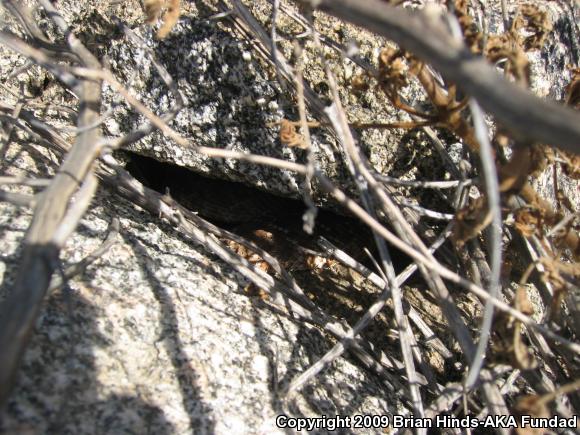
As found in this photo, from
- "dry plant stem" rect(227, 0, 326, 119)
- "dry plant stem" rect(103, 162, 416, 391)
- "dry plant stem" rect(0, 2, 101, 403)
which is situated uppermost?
"dry plant stem" rect(227, 0, 326, 119)

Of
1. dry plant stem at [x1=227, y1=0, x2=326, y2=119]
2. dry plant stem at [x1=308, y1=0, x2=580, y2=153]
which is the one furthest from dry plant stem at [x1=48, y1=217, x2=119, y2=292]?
dry plant stem at [x1=308, y1=0, x2=580, y2=153]

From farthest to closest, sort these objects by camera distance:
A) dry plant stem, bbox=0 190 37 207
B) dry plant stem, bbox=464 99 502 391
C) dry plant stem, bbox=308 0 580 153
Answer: dry plant stem, bbox=0 190 37 207
dry plant stem, bbox=464 99 502 391
dry plant stem, bbox=308 0 580 153

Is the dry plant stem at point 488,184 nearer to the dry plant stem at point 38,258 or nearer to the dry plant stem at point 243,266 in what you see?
the dry plant stem at point 243,266

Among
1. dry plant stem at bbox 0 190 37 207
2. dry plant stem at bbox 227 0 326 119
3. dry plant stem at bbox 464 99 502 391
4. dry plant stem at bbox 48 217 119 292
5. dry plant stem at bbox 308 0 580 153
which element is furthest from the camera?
dry plant stem at bbox 227 0 326 119

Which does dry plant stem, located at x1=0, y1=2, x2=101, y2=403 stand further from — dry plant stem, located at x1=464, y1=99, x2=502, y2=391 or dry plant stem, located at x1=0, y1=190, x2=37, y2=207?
dry plant stem, located at x1=464, y1=99, x2=502, y2=391

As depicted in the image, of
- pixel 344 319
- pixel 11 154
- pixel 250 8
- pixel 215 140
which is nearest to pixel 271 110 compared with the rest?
pixel 215 140

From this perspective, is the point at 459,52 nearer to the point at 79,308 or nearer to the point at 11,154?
the point at 79,308
